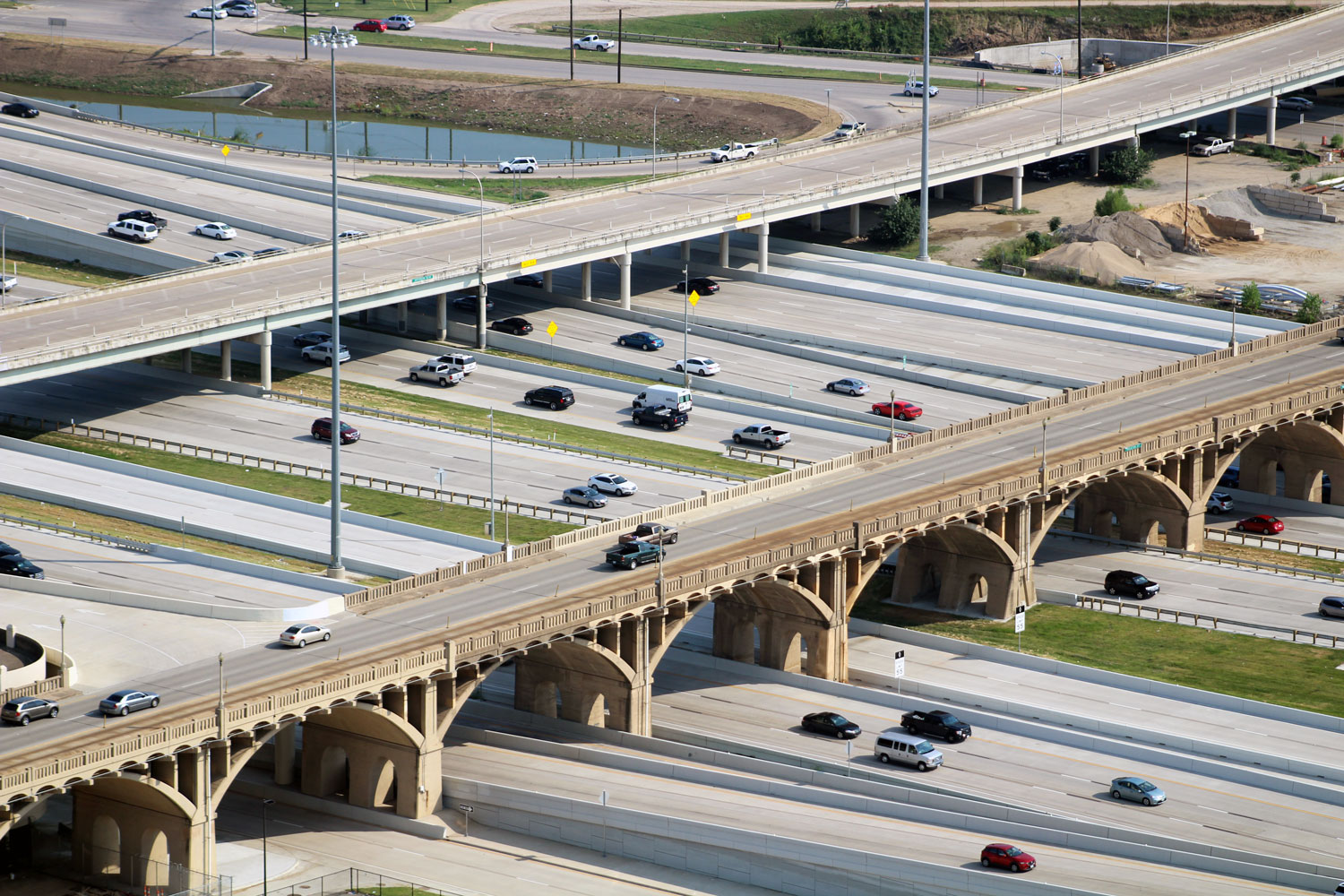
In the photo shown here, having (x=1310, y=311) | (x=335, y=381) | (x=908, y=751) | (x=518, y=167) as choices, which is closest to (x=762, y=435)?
(x=908, y=751)

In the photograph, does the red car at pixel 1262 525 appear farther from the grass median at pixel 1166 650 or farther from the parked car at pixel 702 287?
the parked car at pixel 702 287

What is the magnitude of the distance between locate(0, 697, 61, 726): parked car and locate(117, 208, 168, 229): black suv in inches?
3444

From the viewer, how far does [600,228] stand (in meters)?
163

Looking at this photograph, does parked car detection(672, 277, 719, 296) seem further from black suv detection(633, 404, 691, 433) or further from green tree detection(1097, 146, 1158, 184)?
green tree detection(1097, 146, 1158, 184)

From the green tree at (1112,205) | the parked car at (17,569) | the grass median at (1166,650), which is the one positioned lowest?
the grass median at (1166,650)

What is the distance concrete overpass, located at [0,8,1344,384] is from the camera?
459ft

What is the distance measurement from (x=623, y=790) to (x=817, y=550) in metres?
18.5

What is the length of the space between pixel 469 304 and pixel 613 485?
36982 mm

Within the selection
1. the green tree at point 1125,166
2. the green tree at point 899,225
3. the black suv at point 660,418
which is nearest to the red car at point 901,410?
the black suv at point 660,418

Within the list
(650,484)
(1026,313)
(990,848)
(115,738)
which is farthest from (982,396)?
(115,738)

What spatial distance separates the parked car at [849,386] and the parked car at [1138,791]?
167ft

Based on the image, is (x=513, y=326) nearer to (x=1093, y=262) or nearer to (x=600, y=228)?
(x=600, y=228)

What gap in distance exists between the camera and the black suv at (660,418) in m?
139

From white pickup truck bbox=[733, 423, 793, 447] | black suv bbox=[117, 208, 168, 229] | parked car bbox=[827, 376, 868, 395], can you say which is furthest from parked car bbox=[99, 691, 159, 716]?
black suv bbox=[117, 208, 168, 229]
